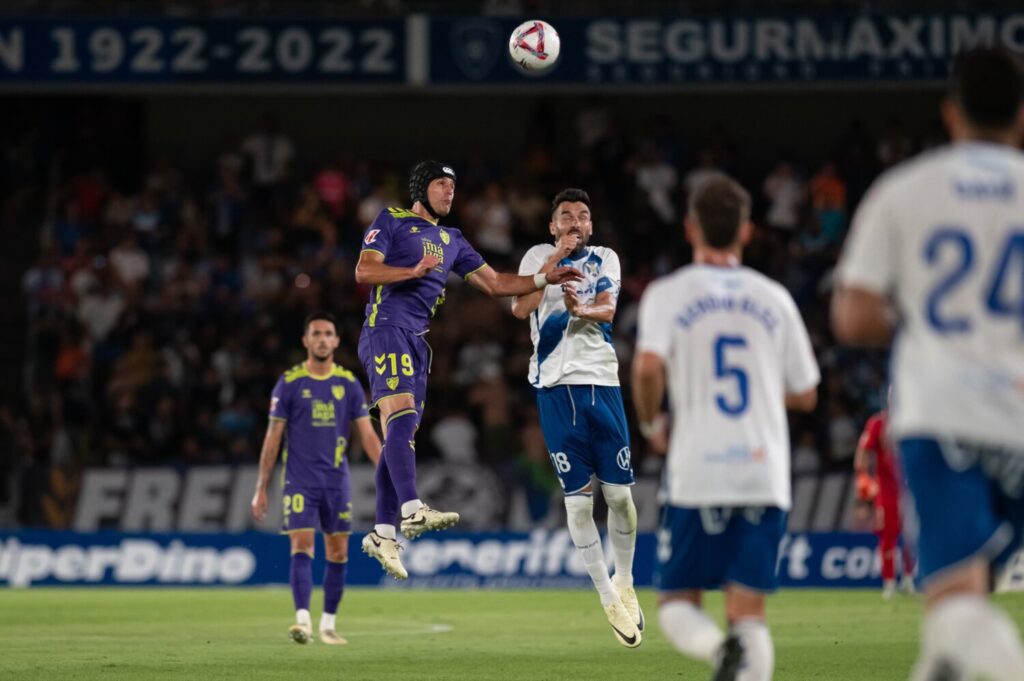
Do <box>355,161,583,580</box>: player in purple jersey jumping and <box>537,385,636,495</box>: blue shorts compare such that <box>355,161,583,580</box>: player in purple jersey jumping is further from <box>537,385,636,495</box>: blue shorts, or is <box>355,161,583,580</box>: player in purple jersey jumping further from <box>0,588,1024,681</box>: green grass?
<box>0,588,1024,681</box>: green grass

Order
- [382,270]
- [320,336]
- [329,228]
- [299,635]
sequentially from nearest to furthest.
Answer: [382,270], [299,635], [320,336], [329,228]

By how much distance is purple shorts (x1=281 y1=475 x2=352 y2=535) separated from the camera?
42.4 ft

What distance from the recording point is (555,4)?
24.0m

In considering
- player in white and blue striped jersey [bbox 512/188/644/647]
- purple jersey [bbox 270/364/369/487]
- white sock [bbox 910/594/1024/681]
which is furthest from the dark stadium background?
white sock [bbox 910/594/1024/681]

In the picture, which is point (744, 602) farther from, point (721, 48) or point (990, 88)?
point (721, 48)

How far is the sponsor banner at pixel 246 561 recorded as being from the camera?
2008 cm

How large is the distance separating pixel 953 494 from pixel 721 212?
1.75m

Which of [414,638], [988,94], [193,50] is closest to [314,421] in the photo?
[414,638]

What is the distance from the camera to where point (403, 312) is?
11.2 meters

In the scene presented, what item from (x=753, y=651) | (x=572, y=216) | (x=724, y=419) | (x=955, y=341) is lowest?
(x=753, y=651)

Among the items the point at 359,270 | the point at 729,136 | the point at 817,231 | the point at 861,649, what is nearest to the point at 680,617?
the point at 359,270

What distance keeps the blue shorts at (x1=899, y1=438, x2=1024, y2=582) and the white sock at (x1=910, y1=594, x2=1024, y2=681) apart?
0.46ft

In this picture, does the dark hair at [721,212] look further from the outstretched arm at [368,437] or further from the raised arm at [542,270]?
the outstretched arm at [368,437]

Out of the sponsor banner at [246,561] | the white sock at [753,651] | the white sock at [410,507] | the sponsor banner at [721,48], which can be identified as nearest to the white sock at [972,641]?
the white sock at [753,651]
